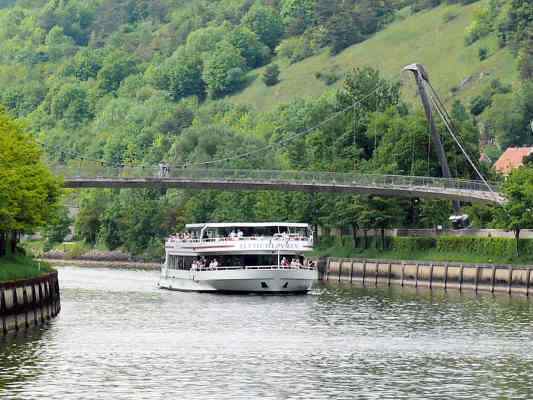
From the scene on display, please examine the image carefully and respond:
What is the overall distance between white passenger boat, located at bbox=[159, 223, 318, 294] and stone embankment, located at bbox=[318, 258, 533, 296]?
45.2ft

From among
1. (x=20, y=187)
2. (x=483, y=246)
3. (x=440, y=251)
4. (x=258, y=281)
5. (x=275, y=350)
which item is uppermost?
(x=20, y=187)

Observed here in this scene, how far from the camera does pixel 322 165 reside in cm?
19525

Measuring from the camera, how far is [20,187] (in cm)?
10988

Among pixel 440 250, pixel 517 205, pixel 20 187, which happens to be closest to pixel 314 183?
pixel 440 250

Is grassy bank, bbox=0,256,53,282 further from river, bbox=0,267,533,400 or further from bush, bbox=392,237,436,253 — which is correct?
bush, bbox=392,237,436,253

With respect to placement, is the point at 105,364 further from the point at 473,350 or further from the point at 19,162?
the point at 19,162

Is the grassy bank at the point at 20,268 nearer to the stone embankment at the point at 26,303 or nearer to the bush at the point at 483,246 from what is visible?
the stone embankment at the point at 26,303

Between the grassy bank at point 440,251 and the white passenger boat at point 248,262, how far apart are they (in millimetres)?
16746

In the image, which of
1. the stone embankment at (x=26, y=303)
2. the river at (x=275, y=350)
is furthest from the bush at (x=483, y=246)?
the stone embankment at (x=26, y=303)

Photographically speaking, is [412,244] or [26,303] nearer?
[26,303]

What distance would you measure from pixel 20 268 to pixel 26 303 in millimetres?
5750

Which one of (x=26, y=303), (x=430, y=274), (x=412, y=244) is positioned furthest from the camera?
(x=412, y=244)

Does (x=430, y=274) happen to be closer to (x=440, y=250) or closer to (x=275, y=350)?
(x=440, y=250)

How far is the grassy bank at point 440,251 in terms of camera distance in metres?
147
